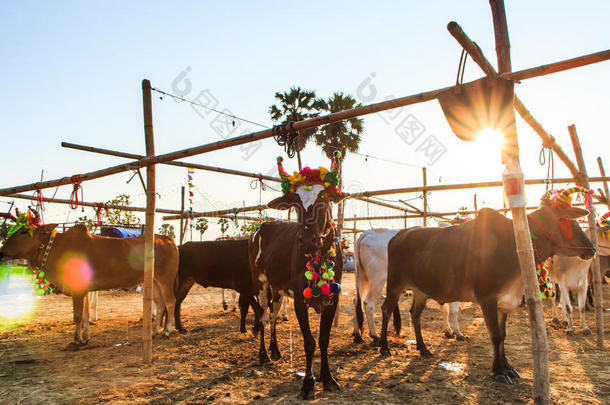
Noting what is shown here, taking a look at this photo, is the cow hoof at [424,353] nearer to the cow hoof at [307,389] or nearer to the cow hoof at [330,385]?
the cow hoof at [330,385]

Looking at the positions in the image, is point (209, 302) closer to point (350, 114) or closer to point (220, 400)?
point (220, 400)

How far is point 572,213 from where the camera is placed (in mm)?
5789

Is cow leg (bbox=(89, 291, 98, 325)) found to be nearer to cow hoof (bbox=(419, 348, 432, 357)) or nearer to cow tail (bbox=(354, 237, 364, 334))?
cow tail (bbox=(354, 237, 364, 334))

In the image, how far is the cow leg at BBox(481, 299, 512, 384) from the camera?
4.93 metres

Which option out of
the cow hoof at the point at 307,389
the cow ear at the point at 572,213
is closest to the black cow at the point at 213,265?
A: the cow hoof at the point at 307,389

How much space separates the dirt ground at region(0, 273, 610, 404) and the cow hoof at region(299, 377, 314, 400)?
0.11 m

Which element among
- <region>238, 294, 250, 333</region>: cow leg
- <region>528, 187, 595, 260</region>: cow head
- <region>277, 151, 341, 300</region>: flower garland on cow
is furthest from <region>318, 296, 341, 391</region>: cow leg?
<region>238, 294, 250, 333</region>: cow leg

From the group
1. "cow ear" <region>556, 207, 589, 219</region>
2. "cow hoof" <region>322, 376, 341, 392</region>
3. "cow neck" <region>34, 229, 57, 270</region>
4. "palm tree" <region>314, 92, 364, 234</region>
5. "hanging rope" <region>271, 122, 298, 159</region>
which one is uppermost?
"palm tree" <region>314, 92, 364, 234</region>

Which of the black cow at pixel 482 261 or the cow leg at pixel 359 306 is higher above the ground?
the black cow at pixel 482 261


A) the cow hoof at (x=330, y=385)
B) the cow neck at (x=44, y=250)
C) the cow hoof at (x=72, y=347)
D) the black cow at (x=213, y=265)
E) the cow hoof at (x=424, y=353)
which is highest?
the cow neck at (x=44, y=250)

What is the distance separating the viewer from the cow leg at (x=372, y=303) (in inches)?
287

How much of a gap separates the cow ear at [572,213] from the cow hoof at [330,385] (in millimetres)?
4194

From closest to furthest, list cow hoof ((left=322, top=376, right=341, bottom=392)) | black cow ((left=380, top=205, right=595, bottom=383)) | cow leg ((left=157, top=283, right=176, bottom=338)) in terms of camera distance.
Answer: cow hoof ((left=322, top=376, right=341, bottom=392))
black cow ((left=380, top=205, right=595, bottom=383))
cow leg ((left=157, top=283, right=176, bottom=338))

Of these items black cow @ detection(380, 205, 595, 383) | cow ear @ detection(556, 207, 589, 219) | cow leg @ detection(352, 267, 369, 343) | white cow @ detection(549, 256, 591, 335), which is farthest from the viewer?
white cow @ detection(549, 256, 591, 335)
